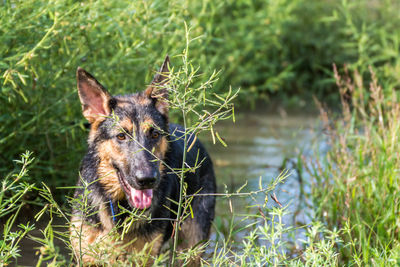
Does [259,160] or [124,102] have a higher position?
[124,102]

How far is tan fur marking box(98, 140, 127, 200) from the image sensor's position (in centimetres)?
427

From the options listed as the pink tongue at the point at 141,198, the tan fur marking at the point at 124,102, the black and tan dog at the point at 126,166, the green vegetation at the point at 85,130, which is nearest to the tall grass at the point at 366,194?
the green vegetation at the point at 85,130

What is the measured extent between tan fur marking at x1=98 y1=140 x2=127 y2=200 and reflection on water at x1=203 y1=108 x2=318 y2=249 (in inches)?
60.7

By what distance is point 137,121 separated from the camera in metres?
4.34

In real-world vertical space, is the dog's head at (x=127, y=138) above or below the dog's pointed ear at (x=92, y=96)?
below

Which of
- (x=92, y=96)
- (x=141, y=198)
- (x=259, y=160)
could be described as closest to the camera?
(x=141, y=198)

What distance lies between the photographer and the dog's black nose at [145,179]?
13.1ft

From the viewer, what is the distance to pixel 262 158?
8188 mm

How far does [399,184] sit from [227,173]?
2750mm

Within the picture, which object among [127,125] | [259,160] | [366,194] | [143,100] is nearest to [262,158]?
[259,160]

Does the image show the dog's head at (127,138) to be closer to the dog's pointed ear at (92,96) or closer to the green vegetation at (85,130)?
the dog's pointed ear at (92,96)

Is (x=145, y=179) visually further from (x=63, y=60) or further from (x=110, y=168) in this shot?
(x=63, y=60)

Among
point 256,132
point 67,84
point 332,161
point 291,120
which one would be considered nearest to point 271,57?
point 291,120

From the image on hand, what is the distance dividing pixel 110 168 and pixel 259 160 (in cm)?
401
